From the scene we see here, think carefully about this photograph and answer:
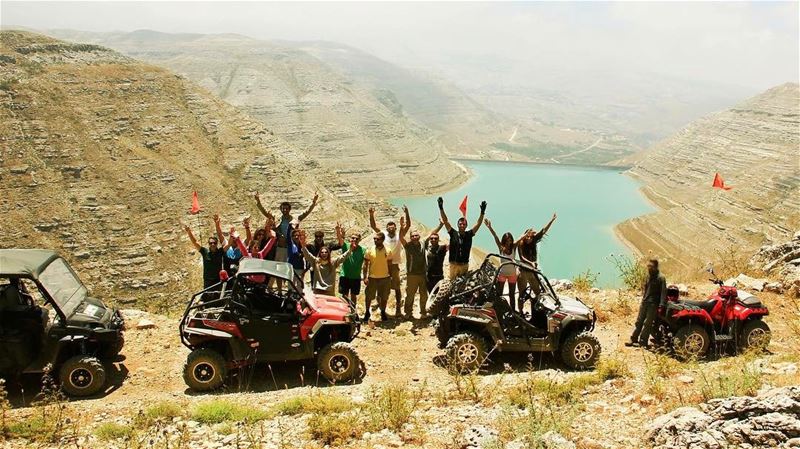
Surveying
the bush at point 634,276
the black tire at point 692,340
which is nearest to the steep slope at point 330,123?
the bush at point 634,276

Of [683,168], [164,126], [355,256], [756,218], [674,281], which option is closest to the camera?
[355,256]

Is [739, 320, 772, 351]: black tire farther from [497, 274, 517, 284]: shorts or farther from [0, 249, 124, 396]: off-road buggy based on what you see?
[0, 249, 124, 396]: off-road buggy

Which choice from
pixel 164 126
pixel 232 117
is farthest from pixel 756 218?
pixel 164 126

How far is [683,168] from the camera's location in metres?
82.1

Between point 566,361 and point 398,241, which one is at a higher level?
point 398,241

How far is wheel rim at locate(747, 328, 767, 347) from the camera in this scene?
7.46 m

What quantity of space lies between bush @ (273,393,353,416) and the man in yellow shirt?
3.08m

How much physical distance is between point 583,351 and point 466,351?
5.14 feet

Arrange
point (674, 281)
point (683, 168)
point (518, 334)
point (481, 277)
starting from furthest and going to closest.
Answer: point (683, 168)
point (674, 281)
point (481, 277)
point (518, 334)

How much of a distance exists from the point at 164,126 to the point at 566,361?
4002 centimetres

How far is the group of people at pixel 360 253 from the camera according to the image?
859 cm

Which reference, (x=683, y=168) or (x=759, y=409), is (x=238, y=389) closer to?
(x=759, y=409)

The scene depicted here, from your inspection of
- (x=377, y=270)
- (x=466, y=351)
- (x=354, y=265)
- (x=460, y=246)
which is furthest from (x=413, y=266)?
(x=466, y=351)

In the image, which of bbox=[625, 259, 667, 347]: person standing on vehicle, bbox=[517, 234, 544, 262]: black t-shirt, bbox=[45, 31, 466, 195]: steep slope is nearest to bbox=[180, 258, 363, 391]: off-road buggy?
bbox=[517, 234, 544, 262]: black t-shirt
